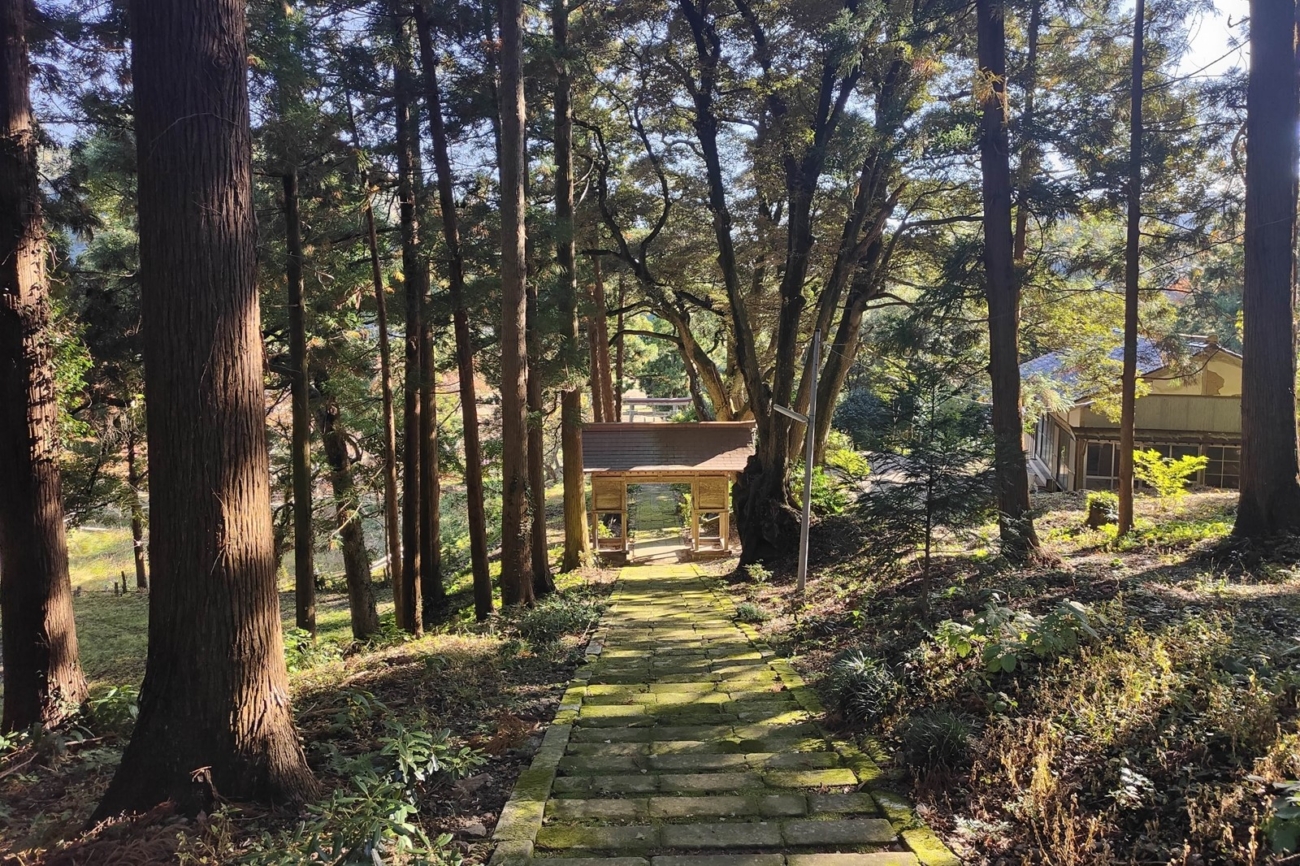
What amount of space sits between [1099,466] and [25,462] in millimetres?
25475

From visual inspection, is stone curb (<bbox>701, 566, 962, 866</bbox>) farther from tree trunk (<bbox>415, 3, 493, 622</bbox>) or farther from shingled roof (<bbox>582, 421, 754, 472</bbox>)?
shingled roof (<bbox>582, 421, 754, 472</bbox>)

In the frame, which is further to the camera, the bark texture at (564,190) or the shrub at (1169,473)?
the shrub at (1169,473)

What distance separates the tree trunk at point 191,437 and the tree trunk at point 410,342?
6.99 meters

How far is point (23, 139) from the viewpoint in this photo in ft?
17.6

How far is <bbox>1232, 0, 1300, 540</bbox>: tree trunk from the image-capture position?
7.48 metres

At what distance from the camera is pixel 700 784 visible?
3.88 metres

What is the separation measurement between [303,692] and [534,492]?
6139mm

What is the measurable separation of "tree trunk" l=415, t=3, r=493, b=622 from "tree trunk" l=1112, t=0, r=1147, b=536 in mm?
9078

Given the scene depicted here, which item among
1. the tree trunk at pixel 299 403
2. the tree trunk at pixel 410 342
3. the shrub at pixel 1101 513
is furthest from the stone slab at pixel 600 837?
the shrub at pixel 1101 513

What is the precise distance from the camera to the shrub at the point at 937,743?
12.6 ft

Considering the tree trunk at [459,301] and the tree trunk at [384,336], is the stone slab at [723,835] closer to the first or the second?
the tree trunk at [459,301]

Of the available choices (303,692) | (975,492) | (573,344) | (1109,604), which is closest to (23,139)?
(303,692)

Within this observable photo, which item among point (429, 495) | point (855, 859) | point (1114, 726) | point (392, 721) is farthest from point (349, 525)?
point (1114, 726)

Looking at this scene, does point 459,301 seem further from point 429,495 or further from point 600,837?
point 600,837
